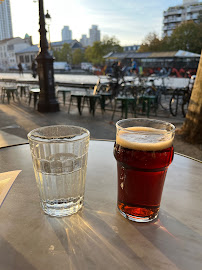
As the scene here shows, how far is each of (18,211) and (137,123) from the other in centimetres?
41

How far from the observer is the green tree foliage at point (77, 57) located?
2462 inches

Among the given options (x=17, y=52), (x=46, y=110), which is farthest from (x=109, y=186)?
(x=17, y=52)

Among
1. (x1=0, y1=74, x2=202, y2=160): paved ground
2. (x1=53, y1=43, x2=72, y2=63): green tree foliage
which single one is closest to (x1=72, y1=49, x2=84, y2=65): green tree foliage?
(x1=53, y1=43, x2=72, y2=63): green tree foliage

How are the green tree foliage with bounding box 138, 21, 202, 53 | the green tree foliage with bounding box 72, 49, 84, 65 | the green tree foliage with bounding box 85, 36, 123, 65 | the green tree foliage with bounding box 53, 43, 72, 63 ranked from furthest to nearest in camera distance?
1. the green tree foliage with bounding box 72, 49, 84, 65
2. the green tree foliage with bounding box 53, 43, 72, 63
3. the green tree foliage with bounding box 85, 36, 123, 65
4. the green tree foliage with bounding box 138, 21, 202, 53

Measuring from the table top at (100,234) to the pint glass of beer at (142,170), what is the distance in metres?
0.03

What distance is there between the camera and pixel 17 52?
138 ft

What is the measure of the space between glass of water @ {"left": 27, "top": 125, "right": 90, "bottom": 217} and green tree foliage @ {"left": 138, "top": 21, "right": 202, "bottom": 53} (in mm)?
34141

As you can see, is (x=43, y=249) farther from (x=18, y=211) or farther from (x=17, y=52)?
(x=17, y=52)

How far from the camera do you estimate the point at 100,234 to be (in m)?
0.51

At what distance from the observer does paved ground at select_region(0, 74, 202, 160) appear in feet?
13.2

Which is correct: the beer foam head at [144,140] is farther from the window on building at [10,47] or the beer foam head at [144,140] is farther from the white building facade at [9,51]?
the window on building at [10,47]

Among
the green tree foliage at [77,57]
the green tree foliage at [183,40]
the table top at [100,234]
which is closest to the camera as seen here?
the table top at [100,234]

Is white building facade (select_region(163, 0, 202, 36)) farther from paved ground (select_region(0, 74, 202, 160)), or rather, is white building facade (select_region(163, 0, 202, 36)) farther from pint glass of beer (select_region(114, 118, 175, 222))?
pint glass of beer (select_region(114, 118, 175, 222))

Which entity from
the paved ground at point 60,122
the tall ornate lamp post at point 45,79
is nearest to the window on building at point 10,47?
the paved ground at point 60,122
